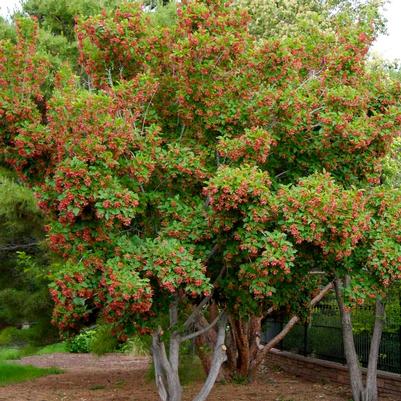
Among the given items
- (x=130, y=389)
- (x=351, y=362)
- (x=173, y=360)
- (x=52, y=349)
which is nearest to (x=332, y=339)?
(x=351, y=362)

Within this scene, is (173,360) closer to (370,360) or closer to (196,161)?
(196,161)

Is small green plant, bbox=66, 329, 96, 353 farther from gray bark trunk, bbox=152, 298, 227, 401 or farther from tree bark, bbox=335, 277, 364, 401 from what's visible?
gray bark trunk, bbox=152, 298, 227, 401

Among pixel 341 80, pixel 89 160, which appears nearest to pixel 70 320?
pixel 89 160

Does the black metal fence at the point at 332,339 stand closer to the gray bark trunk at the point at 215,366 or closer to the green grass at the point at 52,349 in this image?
the gray bark trunk at the point at 215,366

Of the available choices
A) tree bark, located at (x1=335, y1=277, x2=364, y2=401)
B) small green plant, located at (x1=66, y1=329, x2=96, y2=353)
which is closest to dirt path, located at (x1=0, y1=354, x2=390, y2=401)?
tree bark, located at (x1=335, y1=277, x2=364, y2=401)

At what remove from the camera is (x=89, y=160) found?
760 centimetres

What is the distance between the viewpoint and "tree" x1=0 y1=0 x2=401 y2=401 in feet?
24.8

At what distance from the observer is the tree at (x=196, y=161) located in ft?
24.8

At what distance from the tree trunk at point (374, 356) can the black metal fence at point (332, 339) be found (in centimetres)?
66

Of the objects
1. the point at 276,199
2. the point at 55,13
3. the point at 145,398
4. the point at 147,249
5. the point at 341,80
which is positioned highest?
the point at 55,13

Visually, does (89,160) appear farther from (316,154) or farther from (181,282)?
(316,154)

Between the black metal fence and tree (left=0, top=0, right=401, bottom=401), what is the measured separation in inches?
170

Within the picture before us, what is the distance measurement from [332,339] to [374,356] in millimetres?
2567

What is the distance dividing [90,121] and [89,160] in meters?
0.42
